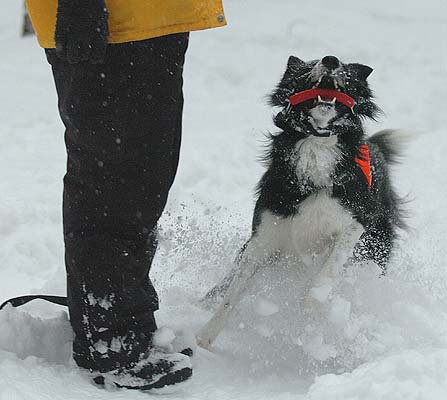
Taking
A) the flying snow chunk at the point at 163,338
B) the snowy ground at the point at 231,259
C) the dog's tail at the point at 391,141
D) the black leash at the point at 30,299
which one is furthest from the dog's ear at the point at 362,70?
the black leash at the point at 30,299

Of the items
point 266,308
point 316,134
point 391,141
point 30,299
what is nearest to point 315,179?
point 316,134

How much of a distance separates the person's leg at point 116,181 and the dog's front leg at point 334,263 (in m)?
0.69

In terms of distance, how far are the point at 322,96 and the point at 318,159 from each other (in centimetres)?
25

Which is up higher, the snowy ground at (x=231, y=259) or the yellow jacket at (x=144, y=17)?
the yellow jacket at (x=144, y=17)

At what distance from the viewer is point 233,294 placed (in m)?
3.23

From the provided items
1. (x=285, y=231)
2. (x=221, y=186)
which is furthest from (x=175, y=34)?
(x=221, y=186)

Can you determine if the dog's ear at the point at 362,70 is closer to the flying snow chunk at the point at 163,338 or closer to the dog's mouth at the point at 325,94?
the dog's mouth at the point at 325,94

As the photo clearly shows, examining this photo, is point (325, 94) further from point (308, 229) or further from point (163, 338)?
point (163, 338)

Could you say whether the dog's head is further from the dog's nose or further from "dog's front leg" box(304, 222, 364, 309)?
"dog's front leg" box(304, 222, 364, 309)

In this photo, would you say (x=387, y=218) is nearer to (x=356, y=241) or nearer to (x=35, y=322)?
(x=356, y=241)

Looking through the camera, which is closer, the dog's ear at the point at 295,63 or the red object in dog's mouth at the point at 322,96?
the red object in dog's mouth at the point at 322,96

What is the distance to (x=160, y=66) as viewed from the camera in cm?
240

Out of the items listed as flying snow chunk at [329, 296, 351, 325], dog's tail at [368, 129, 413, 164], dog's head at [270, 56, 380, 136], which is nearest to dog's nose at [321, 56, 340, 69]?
dog's head at [270, 56, 380, 136]

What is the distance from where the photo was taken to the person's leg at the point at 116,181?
2.38 meters
